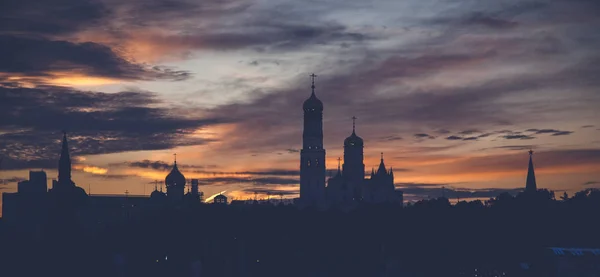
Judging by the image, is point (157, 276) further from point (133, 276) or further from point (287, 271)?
point (287, 271)

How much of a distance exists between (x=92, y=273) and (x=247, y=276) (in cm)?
2240

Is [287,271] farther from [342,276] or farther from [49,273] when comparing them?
[49,273]

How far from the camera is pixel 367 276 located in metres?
200

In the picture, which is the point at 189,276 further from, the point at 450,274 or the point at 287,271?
the point at 450,274

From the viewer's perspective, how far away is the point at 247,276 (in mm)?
199250

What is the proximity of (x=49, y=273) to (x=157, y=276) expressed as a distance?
16.0 metres

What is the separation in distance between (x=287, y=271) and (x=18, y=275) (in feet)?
128

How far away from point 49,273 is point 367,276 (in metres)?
46.0

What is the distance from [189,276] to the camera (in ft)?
653

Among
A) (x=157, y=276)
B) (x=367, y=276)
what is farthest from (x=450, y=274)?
(x=157, y=276)

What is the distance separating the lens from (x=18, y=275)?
19950 cm

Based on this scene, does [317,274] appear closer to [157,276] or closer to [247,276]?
[247,276]

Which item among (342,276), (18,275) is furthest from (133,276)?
(342,276)

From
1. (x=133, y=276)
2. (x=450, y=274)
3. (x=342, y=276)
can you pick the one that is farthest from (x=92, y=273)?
(x=450, y=274)
